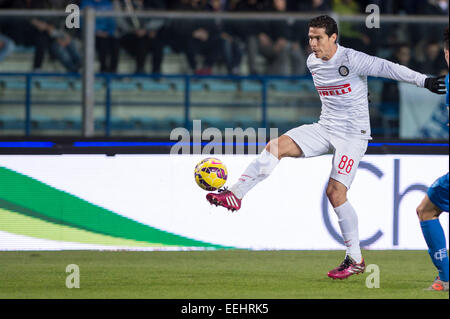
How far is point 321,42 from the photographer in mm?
8047

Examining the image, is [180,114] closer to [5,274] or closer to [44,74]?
[44,74]

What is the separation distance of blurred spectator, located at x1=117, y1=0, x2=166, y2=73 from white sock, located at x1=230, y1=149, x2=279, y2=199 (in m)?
4.33

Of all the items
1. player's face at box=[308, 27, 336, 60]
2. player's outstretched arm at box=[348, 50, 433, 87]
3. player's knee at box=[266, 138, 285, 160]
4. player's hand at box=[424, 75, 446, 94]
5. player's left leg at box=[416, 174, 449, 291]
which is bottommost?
player's left leg at box=[416, 174, 449, 291]

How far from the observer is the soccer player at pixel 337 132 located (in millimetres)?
8023

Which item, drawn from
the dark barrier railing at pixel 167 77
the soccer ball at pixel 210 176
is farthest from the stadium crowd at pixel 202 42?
the soccer ball at pixel 210 176

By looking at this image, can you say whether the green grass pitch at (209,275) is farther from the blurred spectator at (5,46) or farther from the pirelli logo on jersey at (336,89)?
the blurred spectator at (5,46)

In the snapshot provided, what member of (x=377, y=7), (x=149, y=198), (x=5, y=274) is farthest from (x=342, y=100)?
(x=377, y=7)

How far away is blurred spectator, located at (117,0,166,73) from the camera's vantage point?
39.2 feet

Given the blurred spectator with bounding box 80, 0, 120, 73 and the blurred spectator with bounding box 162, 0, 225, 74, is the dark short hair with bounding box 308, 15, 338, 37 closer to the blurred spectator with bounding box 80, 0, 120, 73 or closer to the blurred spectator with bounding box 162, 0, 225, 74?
the blurred spectator with bounding box 162, 0, 225, 74

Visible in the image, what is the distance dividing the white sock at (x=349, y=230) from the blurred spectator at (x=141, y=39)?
4644mm

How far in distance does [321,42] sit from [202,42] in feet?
14.2

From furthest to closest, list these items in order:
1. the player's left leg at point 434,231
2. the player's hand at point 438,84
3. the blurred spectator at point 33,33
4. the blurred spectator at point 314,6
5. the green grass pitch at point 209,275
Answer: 1. the blurred spectator at point 314,6
2. the blurred spectator at point 33,33
3. the player's hand at point 438,84
4. the green grass pitch at point 209,275
5. the player's left leg at point 434,231

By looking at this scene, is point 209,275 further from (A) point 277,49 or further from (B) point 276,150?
(A) point 277,49

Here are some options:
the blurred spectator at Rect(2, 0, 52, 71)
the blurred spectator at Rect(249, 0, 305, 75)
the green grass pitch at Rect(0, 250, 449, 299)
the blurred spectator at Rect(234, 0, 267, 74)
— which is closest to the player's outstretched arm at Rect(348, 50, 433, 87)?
the green grass pitch at Rect(0, 250, 449, 299)
